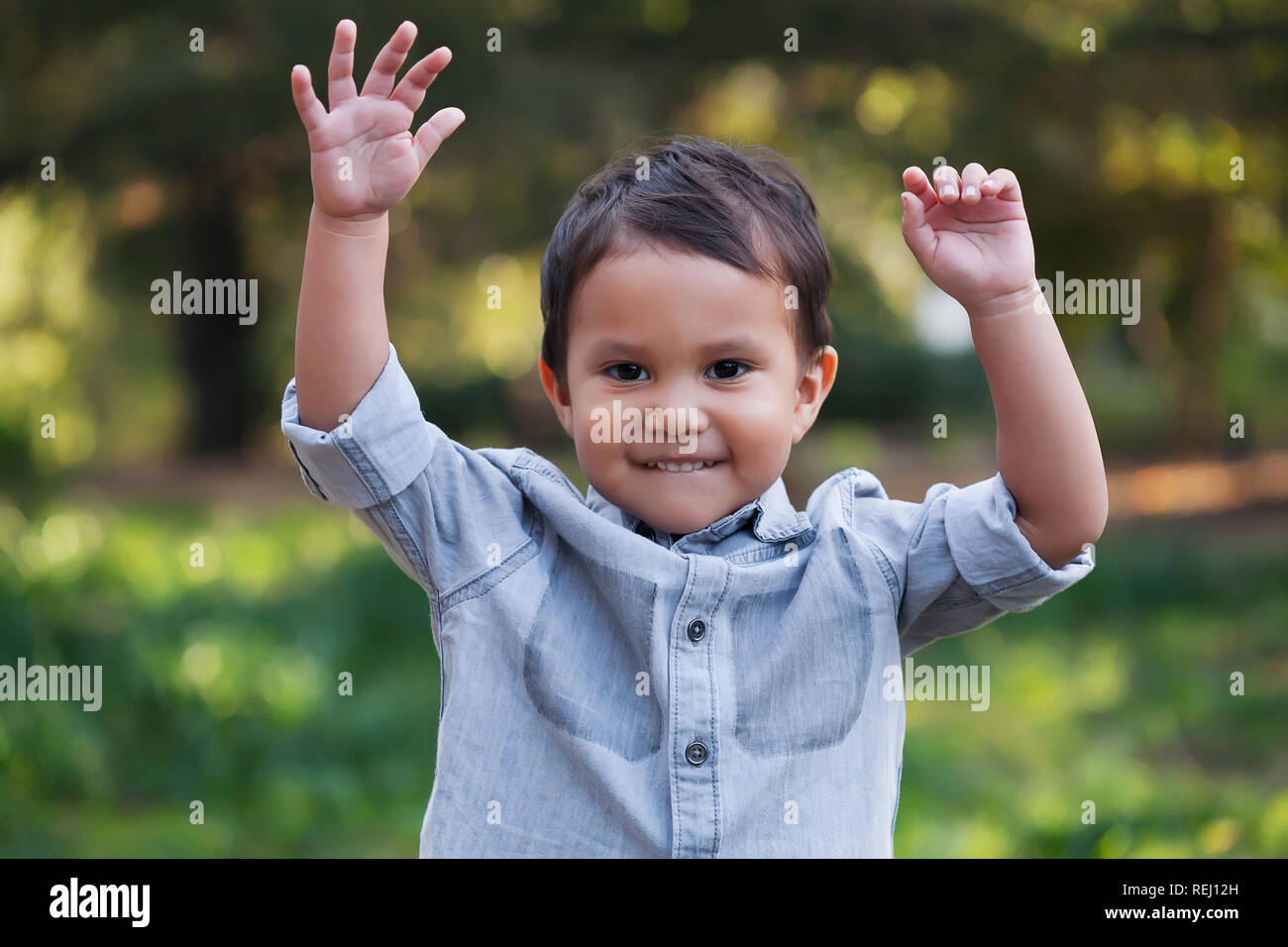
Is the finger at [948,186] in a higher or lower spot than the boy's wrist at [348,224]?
higher

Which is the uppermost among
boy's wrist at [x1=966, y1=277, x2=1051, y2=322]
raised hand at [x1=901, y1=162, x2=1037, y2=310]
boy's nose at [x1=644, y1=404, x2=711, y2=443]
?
raised hand at [x1=901, y1=162, x2=1037, y2=310]

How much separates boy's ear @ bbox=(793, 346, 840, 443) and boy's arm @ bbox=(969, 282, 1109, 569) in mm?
220

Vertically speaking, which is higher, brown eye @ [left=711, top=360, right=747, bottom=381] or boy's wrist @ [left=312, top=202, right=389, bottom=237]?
boy's wrist @ [left=312, top=202, right=389, bottom=237]

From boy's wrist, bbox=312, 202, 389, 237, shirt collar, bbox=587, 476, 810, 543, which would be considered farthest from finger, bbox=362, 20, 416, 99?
shirt collar, bbox=587, 476, 810, 543

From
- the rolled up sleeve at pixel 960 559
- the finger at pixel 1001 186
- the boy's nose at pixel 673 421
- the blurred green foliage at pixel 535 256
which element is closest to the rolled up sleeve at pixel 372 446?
the boy's nose at pixel 673 421

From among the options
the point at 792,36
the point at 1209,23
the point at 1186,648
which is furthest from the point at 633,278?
the point at 1209,23

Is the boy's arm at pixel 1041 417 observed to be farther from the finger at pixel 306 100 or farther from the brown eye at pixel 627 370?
the finger at pixel 306 100

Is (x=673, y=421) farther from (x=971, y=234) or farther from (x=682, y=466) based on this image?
(x=971, y=234)

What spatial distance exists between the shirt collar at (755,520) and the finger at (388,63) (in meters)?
0.46

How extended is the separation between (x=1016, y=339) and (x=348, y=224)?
669 millimetres

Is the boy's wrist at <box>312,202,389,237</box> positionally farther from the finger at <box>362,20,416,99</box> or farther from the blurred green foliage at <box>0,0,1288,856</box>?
the blurred green foliage at <box>0,0,1288,856</box>

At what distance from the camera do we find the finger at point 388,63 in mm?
1220

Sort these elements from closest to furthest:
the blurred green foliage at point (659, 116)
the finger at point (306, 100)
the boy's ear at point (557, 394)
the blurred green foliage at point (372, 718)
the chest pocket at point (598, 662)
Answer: the finger at point (306, 100), the chest pocket at point (598, 662), the boy's ear at point (557, 394), the blurred green foliage at point (372, 718), the blurred green foliage at point (659, 116)

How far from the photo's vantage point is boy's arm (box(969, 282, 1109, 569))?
4.17 feet
